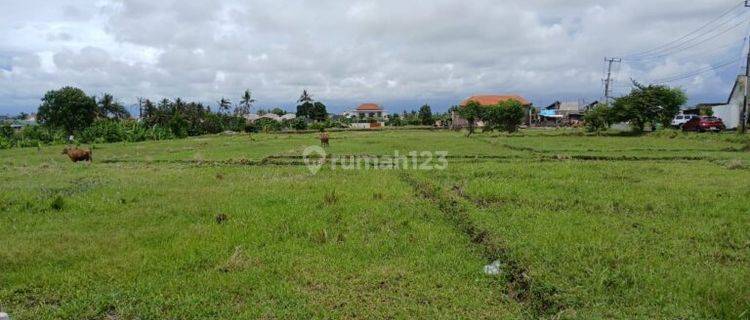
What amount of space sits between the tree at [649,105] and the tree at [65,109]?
54720 mm

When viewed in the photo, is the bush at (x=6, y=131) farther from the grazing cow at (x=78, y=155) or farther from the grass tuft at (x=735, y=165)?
the grass tuft at (x=735, y=165)

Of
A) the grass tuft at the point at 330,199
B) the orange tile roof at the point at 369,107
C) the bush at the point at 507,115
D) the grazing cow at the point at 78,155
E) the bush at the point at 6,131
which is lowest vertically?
the grass tuft at the point at 330,199

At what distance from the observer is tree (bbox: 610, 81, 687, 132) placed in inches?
1658

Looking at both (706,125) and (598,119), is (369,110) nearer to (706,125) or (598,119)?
(598,119)

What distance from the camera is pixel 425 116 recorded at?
87312mm

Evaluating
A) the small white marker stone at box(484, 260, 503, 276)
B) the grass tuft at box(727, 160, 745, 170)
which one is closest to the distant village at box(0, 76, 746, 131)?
the grass tuft at box(727, 160, 745, 170)

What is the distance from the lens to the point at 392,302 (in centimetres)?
589

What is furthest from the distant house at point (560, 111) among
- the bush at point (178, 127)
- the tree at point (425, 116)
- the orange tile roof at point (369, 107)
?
the bush at point (178, 127)

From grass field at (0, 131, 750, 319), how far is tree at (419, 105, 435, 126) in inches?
2827

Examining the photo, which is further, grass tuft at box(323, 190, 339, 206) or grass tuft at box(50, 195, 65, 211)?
grass tuft at box(323, 190, 339, 206)

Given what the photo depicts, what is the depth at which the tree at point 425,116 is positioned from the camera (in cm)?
8618

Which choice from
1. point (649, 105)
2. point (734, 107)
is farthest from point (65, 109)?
point (734, 107)

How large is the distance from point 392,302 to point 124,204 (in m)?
7.93

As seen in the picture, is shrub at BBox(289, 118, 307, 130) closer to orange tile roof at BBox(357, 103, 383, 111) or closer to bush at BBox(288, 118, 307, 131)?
bush at BBox(288, 118, 307, 131)
